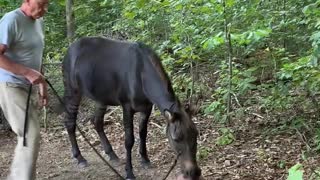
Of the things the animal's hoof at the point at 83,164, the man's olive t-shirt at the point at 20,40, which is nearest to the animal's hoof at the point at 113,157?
the animal's hoof at the point at 83,164

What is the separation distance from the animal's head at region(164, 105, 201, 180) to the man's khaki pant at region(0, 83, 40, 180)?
126cm

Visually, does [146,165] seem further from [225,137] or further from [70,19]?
[70,19]

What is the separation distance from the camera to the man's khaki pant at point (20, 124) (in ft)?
14.7

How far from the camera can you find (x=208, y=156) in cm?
581

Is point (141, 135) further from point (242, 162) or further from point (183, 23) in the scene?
point (183, 23)

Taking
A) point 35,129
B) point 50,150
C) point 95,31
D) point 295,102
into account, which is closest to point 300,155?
point 295,102

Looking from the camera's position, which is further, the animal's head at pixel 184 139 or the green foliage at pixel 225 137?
the green foliage at pixel 225 137

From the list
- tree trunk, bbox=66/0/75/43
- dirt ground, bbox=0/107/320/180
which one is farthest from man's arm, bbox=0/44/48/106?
tree trunk, bbox=66/0/75/43

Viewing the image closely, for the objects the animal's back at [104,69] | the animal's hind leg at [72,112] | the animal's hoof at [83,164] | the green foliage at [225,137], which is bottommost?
the animal's hoof at [83,164]

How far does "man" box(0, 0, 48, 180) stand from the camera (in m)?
4.30

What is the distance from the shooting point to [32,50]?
4520mm

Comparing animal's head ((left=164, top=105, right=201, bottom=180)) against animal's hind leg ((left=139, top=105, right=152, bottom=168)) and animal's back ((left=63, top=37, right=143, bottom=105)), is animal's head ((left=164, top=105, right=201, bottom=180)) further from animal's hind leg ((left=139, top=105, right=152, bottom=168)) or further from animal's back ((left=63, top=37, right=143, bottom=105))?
animal's hind leg ((left=139, top=105, right=152, bottom=168))

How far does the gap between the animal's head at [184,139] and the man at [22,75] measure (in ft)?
4.11

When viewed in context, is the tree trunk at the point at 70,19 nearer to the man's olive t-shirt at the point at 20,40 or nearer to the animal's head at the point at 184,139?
the man's olive t-shirt at the point at 20,40
